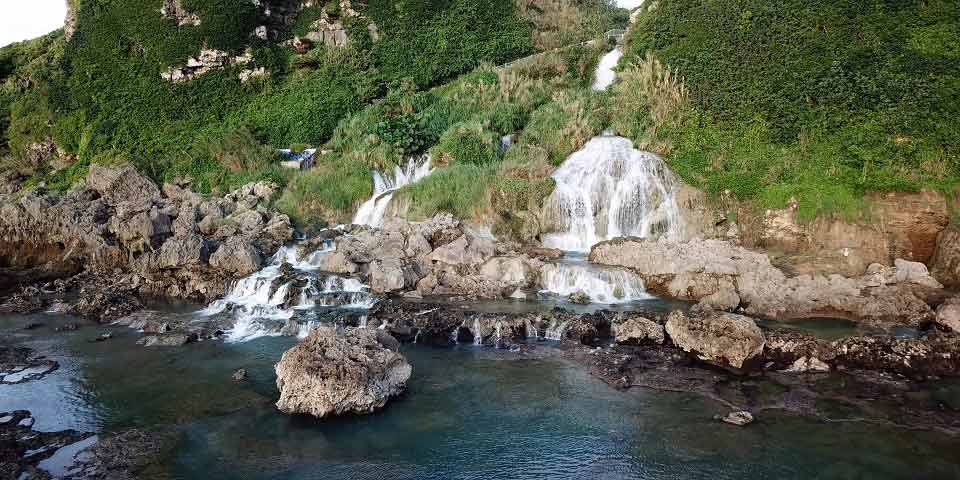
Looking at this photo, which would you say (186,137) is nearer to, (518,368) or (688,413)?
(518,368)

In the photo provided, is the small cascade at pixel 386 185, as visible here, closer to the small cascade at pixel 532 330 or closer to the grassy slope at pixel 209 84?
the grassy slope at pixel 209 84

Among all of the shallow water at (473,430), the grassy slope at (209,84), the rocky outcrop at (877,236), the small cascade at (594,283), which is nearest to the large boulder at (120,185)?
the grassy slope at (209,84)

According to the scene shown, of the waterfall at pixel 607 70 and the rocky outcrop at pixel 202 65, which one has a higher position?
the rocky outcrop at pixel 202 65

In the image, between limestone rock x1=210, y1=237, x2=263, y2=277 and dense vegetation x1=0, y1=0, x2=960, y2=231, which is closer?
limestone rock x1=210, y1=237, x2=263, y2=277

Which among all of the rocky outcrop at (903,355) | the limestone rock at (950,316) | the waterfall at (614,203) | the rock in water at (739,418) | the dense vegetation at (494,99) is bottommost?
the rock in water at (739,418)

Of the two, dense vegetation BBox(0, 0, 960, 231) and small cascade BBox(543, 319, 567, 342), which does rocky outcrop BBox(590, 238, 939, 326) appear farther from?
small cascade BBox(543, 319, 567, 342)

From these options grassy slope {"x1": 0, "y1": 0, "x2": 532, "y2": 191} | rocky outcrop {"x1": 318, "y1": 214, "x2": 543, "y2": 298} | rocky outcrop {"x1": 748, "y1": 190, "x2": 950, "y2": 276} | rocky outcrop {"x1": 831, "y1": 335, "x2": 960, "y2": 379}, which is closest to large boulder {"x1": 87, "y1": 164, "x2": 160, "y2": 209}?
grassy slope {"x1": 0, "y1": 0, "x2": 532, "y2": 191}

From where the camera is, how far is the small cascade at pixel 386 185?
22.9 m

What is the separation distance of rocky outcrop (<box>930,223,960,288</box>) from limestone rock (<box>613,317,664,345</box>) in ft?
29.0

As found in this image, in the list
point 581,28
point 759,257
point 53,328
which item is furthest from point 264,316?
point 581,28

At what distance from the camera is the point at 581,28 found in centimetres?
3900

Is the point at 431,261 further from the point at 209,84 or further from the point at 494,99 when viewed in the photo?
the point at 209,84

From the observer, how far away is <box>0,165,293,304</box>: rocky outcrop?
17.9 metres

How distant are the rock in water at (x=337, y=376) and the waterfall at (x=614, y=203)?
10.8 metres
